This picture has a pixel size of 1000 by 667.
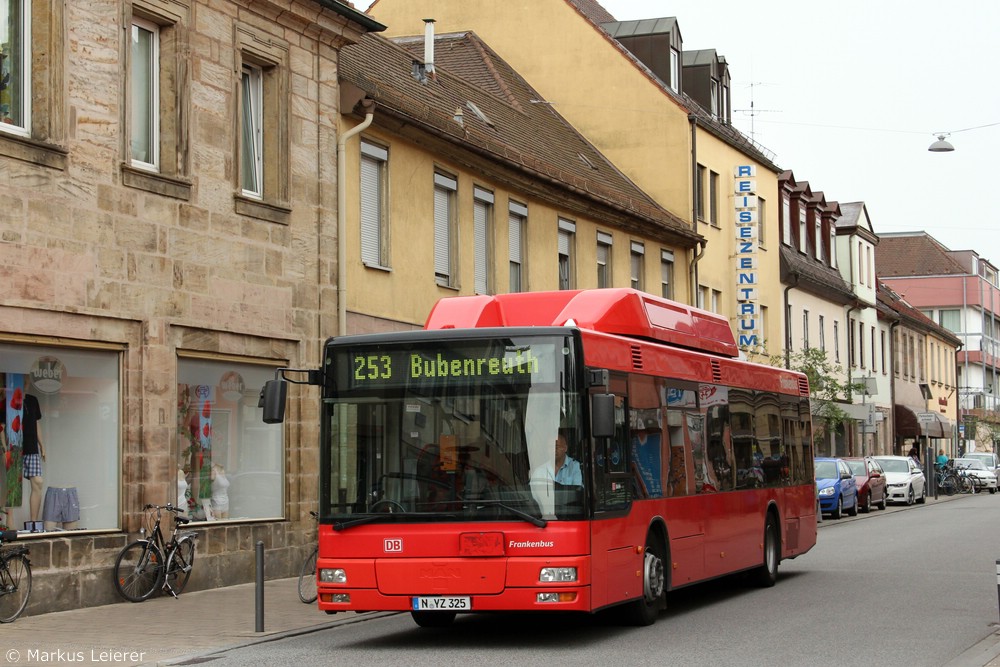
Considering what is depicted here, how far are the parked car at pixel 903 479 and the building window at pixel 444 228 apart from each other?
22.7 metres

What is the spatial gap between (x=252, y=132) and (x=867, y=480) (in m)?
25.2

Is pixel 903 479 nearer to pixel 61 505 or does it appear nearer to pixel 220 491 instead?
pixel 220 491

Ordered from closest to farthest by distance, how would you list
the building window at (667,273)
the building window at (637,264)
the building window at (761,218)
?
the building window at (637,264), the building window at (667,273), the building window at (761,218)

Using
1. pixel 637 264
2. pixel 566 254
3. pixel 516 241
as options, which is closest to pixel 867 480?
pixel 637 264

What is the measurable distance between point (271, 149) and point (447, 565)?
9.77 meters

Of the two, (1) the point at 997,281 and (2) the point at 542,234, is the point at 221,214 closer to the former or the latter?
(2) the point at 542,234

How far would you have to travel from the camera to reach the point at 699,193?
135 feet

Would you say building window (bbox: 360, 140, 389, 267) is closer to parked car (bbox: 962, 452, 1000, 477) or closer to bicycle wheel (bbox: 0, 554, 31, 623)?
bicycle wheel (bbox: 0, 554, 31, 623)

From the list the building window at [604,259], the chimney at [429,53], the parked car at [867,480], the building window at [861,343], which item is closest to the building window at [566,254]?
the building window at [604,259]

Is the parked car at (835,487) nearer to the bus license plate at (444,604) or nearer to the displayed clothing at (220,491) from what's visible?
the displayed clothing at (220,491)

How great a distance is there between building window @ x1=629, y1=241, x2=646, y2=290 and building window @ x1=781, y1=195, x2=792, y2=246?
14780mm

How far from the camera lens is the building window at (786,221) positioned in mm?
50406

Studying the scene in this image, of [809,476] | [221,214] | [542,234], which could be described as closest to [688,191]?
[542,234]

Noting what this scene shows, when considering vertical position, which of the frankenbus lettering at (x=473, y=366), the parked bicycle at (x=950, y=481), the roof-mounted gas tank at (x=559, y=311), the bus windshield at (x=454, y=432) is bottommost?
the parked bicycle at (x=950, y=481)
